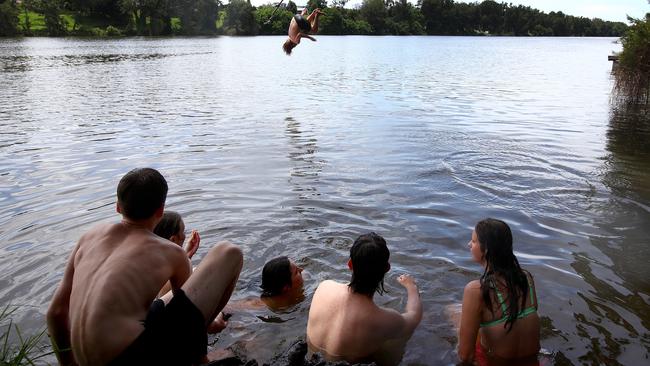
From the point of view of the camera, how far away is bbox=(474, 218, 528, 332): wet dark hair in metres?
3.79

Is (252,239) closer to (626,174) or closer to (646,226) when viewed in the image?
(646,226)

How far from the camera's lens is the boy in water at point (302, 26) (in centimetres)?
945

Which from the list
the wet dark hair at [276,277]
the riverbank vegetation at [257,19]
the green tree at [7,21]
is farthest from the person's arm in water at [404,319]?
the green tree at [7,21]

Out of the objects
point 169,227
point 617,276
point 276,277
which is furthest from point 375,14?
point 169,227

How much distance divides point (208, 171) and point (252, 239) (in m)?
3.69

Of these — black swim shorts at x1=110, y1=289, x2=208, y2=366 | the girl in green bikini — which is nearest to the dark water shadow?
the girl in green bikini

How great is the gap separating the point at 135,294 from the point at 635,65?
757 inches

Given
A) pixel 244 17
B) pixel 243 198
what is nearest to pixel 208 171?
pixel 243 198

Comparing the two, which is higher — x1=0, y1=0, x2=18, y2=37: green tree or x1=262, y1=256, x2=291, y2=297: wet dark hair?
x1=0, y1=0, x2=18, y2=37: green tree

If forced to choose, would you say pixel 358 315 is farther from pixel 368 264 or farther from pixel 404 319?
pixel 404 319

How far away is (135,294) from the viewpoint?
3.34 meters

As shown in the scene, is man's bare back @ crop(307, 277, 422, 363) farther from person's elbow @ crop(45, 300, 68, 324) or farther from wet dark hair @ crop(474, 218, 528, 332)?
person's elbow @ crop(45, 300, 68, 324)

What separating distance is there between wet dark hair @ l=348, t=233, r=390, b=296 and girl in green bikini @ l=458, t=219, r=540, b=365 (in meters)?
0.65

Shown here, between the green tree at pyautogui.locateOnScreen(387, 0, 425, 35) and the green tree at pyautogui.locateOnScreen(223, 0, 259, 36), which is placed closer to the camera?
the green tree at pyautogui.locateOnScreen(223, 0, 259, 36)
